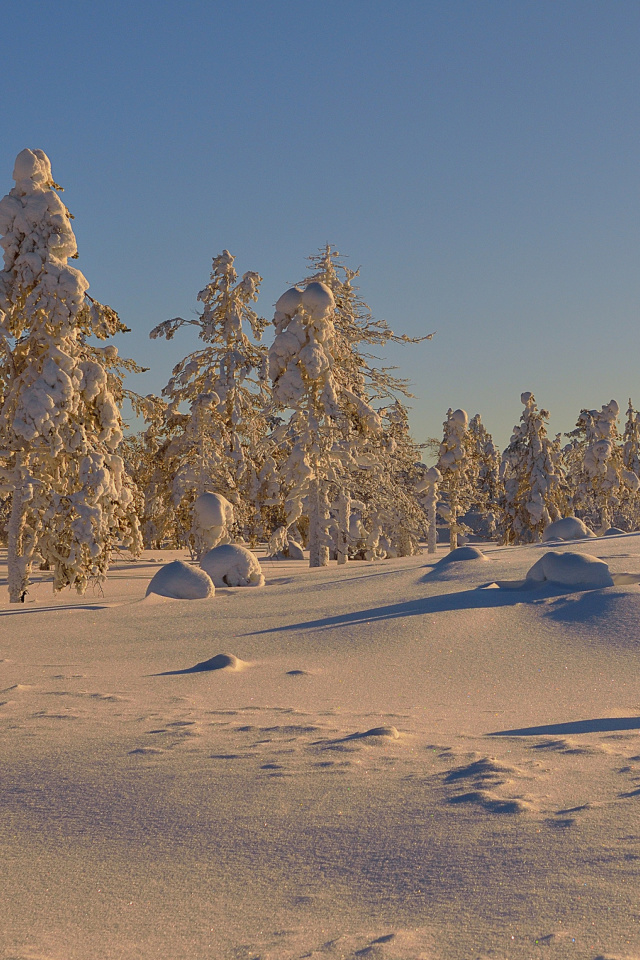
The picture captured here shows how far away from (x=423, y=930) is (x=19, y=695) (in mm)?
4963

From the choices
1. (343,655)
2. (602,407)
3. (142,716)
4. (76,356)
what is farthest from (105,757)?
(602,407)

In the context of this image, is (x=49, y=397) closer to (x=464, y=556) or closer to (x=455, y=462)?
(x=464, y=556)

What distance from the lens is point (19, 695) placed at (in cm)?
655

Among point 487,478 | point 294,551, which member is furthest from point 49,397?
point 487,478

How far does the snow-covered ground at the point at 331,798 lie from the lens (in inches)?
104

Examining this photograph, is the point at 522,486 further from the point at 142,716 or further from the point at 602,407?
the point at 142,716

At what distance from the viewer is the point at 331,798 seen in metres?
3.86

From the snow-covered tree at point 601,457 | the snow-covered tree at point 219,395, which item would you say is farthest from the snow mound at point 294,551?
the snow-covered tree at point 601,457

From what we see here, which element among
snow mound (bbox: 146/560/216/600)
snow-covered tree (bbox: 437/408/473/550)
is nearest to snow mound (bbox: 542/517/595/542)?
snow mound (bbox: 146/560/216/600)

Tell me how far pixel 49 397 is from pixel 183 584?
4200 millimetres

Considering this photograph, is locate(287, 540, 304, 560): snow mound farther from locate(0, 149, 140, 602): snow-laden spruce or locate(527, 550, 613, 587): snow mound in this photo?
locate(527, 550, 613, 587): snow mound

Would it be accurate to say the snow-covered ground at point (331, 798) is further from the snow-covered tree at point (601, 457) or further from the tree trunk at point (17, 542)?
the snow-covered tree at point (601, 457)

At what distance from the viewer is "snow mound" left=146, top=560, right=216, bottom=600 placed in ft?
44.0

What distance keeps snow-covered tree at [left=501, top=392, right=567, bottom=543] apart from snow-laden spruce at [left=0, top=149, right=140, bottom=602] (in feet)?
89.3
